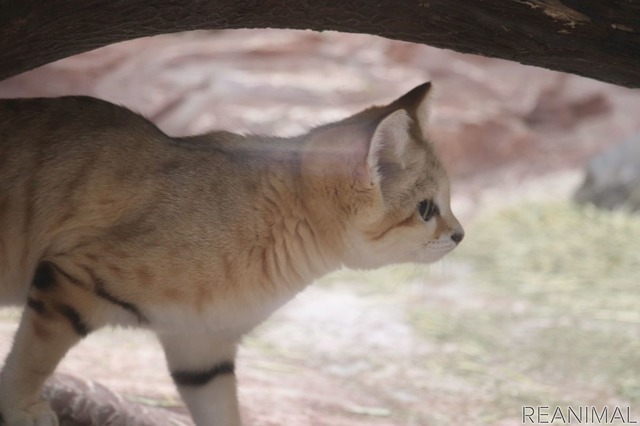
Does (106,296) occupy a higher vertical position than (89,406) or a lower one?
higher

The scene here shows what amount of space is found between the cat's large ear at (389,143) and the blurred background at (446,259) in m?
0.90

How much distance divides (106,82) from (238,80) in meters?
1.22

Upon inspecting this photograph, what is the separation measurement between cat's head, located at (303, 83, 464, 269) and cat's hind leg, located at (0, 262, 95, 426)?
0.92 m

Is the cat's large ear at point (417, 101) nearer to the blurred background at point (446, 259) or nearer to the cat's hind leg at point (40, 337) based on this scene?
the blurred background at point (446, 259)

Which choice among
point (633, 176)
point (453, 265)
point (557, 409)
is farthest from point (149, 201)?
point (633, 176)

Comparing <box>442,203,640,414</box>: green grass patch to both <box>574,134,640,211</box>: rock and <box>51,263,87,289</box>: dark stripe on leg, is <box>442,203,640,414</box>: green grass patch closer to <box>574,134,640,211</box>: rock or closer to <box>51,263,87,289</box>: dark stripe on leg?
<box>574,134,640,211</box>: rock

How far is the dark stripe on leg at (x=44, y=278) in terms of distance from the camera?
3.21 metres

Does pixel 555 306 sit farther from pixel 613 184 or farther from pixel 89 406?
pixel 89 406

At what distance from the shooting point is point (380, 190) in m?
3.55

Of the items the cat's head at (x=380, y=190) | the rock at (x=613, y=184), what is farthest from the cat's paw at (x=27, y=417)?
the rock at (x=613, y=184)

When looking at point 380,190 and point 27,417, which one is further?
point 380,190

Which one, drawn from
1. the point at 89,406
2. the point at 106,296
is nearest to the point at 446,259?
the point at 89,406

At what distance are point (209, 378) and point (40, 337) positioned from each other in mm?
774

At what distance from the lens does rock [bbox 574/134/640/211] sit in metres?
8.53
